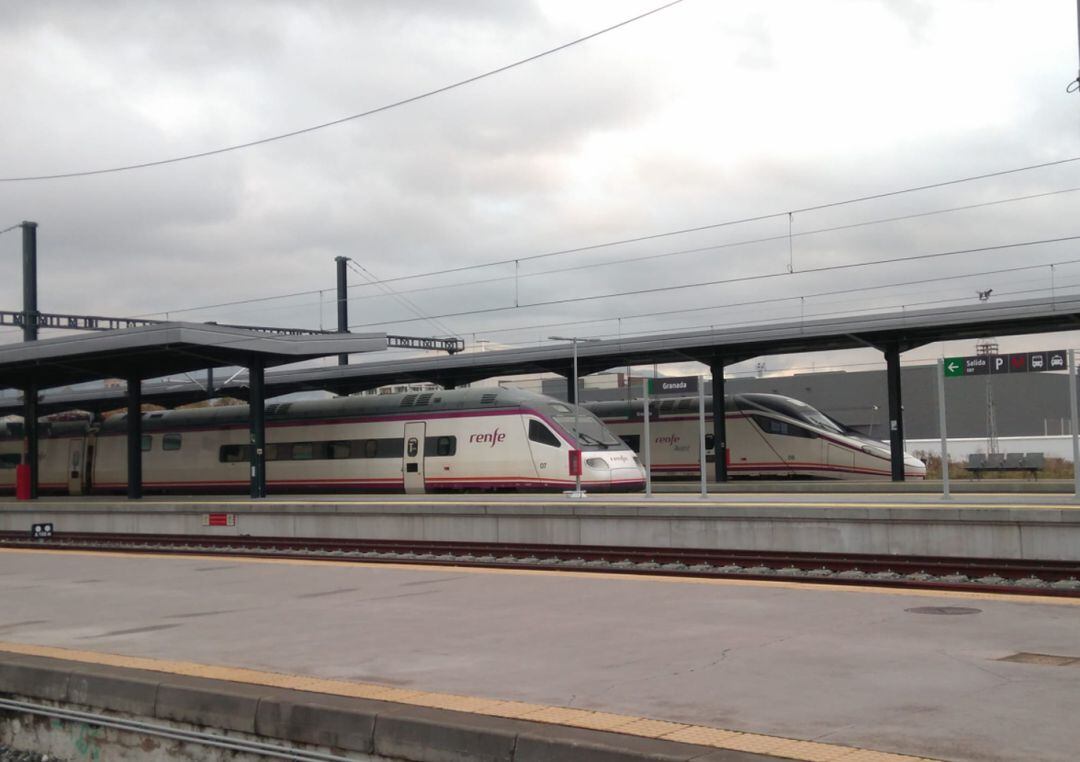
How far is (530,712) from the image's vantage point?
611cm

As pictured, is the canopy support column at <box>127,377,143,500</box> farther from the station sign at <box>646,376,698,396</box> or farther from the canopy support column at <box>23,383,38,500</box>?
the station sign at <box>646,376,698,396</box>

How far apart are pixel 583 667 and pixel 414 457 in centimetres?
Result: 2076

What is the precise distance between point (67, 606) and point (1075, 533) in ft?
Answer: 41.1

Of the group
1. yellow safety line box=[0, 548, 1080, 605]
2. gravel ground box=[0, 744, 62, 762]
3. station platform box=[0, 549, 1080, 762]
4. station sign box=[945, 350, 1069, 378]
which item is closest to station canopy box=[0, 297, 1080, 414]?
station sign box=[945, 350, 1069, 378]

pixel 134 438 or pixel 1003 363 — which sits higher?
pixel 1003 363

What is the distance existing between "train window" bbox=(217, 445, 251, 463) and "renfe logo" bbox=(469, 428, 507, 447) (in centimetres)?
914

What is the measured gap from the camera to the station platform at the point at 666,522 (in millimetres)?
15414

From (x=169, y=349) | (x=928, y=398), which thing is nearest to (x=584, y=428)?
(x=169, y=349)

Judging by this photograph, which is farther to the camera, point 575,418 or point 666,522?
point 575,418

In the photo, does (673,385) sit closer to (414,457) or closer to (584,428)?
(584,428)

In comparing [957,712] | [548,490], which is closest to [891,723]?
[957,712]

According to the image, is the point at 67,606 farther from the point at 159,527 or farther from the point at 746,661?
the point at 159,527

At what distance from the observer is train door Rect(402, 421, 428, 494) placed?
91.4 ft

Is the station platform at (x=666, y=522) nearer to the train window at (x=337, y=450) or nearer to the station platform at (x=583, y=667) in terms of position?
the train window at (x=337, y=450)
